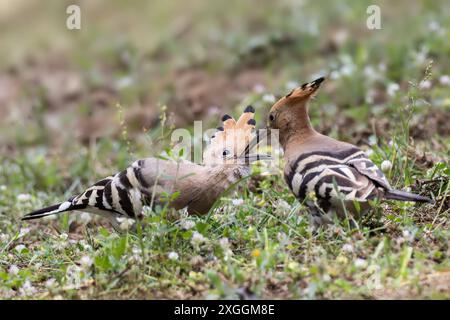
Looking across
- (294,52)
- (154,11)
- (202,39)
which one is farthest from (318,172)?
(154,11)

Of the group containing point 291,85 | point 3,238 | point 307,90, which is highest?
point 291,85

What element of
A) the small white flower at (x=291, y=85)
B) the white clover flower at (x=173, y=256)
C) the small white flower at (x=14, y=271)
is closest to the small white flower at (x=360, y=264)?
the white clover flower at (x=173, y=256)

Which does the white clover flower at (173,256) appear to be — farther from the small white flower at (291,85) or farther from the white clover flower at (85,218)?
the small white flower at (291,85)

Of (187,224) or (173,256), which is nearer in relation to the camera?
(173,256)

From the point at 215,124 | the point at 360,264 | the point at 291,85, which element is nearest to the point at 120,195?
the point at 360,264

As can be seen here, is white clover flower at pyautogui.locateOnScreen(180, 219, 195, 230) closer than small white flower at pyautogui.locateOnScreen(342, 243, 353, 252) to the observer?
No

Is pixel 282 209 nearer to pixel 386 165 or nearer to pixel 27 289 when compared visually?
pixel 386 165

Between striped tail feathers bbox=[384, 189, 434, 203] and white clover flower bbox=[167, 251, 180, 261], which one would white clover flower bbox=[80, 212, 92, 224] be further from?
striped tail feathers bbox=[384, 189, 434, 203]

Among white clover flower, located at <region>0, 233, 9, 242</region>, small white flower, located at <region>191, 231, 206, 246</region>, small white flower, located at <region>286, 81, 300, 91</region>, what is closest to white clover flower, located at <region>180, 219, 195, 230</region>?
small white flower, located at <region>191, 231, 206, 246</region>

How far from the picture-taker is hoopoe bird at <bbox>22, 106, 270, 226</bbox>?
13.5 feet

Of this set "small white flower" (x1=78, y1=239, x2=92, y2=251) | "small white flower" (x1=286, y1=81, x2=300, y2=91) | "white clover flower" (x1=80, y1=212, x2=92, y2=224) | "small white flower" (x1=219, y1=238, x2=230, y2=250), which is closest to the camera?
"small white flower" (x1=219, y1=238, x2=230, y2=250)

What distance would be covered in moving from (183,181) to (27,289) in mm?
934

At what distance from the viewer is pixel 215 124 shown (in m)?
6.42

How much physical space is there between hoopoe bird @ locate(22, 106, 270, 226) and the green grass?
0.13 meters
